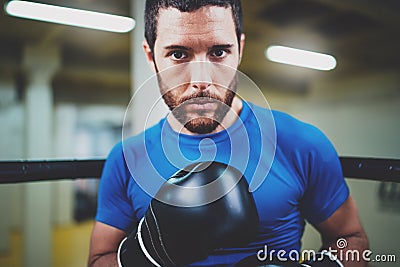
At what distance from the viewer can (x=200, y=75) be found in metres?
1.02

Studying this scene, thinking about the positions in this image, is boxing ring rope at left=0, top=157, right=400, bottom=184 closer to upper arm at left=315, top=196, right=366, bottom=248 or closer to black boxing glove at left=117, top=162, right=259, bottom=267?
upper arm at left=315, top=196, right=366, bottom=248

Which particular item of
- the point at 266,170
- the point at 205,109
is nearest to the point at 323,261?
the point at 266,170

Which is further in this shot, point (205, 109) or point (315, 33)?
point (315, 33)

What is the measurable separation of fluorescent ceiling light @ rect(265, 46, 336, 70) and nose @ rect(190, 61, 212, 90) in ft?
0.81

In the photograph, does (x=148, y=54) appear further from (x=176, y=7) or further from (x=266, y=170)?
(x=266, y=170)

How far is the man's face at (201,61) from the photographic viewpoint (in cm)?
101

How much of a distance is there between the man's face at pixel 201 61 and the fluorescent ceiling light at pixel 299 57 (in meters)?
0.19

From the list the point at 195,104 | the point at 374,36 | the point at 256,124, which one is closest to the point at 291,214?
the point at 256,124

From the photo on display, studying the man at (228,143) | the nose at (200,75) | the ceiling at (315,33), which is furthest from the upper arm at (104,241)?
the ceiling at (315,33)

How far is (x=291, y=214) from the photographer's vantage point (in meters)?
1.02

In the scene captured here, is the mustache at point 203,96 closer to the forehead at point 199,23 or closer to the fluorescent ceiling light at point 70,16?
the forehead at point 199,23

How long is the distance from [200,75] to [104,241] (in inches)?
20.7

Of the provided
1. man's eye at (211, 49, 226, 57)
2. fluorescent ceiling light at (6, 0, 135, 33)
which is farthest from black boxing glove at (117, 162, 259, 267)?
fluorescent ceiling light at (6, 0, 135, 33)

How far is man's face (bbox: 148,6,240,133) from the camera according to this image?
1.01 metres
